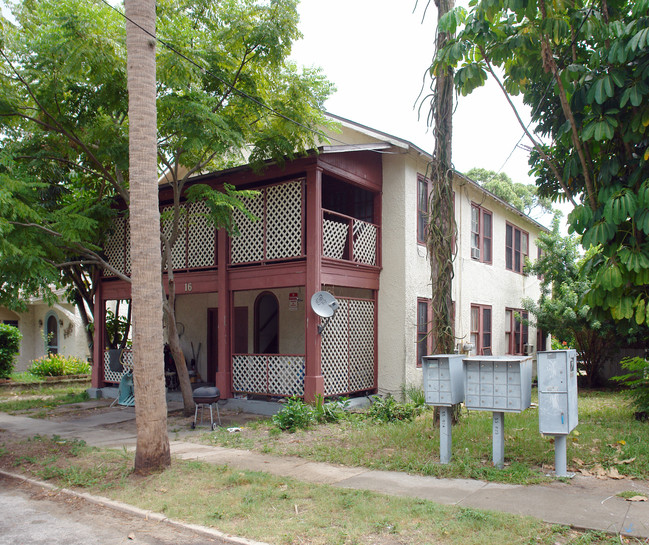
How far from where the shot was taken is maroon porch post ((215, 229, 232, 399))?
44.5 feet

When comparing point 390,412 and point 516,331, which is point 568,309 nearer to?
point 516,331

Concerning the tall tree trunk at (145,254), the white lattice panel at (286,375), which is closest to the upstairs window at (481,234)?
the white lattice panel at (286,375)

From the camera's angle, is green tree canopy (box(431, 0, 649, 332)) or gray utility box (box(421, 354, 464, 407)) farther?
gray utility box (box(421, 354, 464, 407))

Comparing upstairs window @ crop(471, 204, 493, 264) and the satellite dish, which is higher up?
upstairs window @ crop(471, 204, 493, 264)

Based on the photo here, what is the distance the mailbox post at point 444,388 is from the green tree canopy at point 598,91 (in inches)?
79.2

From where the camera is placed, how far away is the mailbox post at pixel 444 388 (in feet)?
25.3

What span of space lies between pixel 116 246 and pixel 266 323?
4811 millimetres

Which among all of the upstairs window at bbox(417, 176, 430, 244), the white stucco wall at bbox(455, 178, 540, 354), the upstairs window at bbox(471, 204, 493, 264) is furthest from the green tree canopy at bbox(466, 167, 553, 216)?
the upstairs window at bbox(417, 176, 430, 244)

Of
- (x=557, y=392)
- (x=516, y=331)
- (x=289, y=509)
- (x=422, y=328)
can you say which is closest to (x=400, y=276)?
(x=422, y=328)

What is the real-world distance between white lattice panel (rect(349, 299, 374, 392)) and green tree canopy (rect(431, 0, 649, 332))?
6191mm

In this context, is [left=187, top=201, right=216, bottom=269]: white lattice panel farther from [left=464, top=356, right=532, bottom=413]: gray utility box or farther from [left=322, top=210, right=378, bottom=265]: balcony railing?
[left=464, top=356, right=532, bottom=413]: gray utility box

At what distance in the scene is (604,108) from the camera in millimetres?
7477

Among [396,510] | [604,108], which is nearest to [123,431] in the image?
[396,510]

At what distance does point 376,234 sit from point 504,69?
19.6 feet
